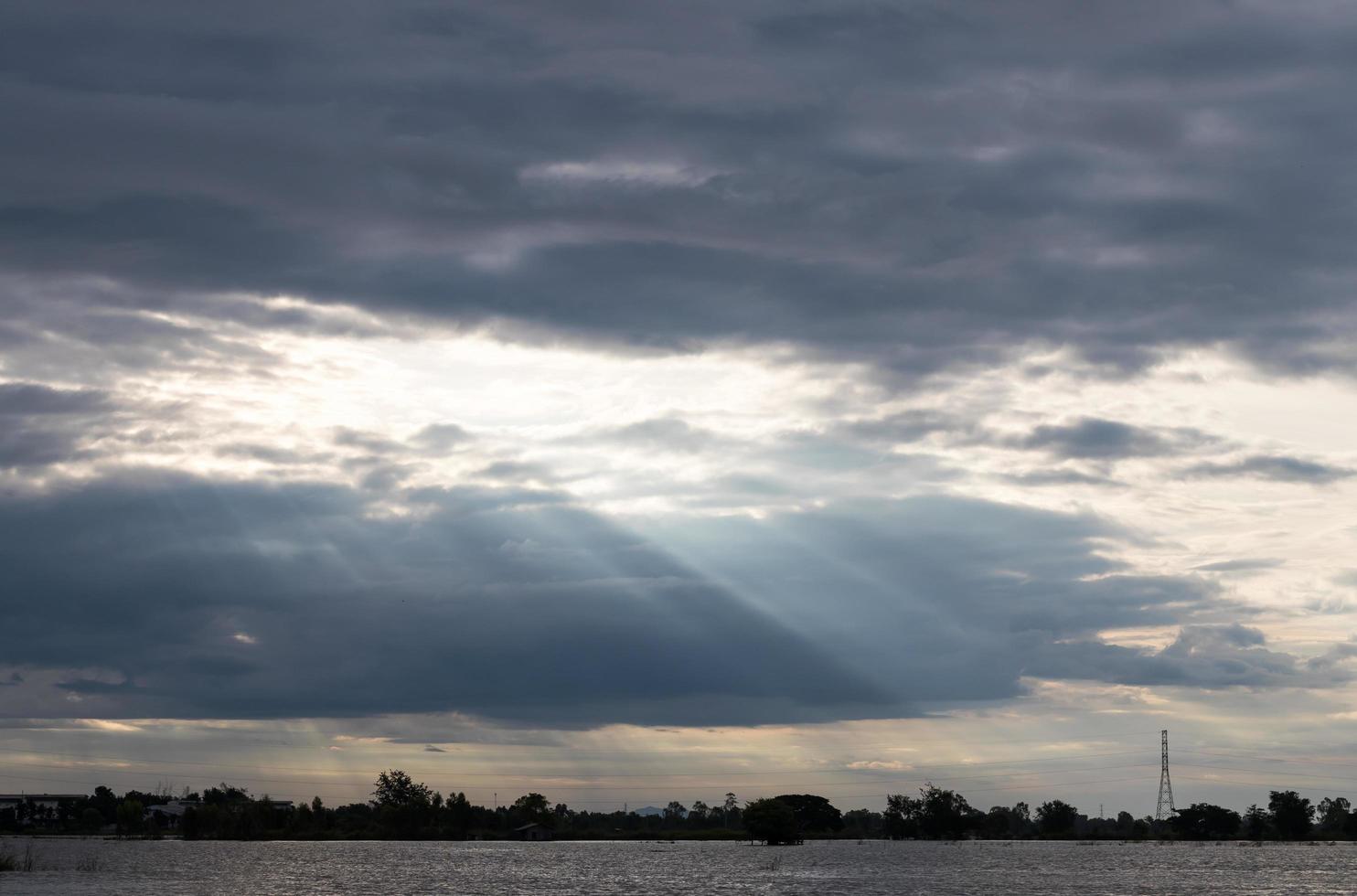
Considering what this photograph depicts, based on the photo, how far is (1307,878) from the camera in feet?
634

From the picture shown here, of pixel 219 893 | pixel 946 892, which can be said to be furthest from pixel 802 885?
pixel 219 893

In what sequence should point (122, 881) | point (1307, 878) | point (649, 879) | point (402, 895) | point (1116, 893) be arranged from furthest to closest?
point (1307, 878) < point (649, 879) < point (122, 881) < point (1116, 893) < point (402, 895)

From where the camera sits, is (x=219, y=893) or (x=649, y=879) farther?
(x=649, y=879)

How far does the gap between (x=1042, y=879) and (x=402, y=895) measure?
98837 millimetres

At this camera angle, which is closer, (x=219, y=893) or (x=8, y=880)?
(x=219, y=893)

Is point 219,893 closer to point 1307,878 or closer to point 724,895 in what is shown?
point 724,895

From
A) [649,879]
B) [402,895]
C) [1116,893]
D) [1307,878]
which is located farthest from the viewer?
[1307,878]

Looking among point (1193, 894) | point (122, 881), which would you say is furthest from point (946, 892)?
point (122, 881)

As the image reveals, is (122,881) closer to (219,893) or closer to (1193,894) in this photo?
(219,893)

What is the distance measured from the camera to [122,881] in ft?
541

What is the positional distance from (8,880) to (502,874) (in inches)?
2729

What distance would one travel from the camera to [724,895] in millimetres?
143500

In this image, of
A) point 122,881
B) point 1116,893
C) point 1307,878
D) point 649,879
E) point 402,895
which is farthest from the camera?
point 1307,878

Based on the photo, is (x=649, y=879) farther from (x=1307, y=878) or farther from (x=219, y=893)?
(x=1307, y=878)
